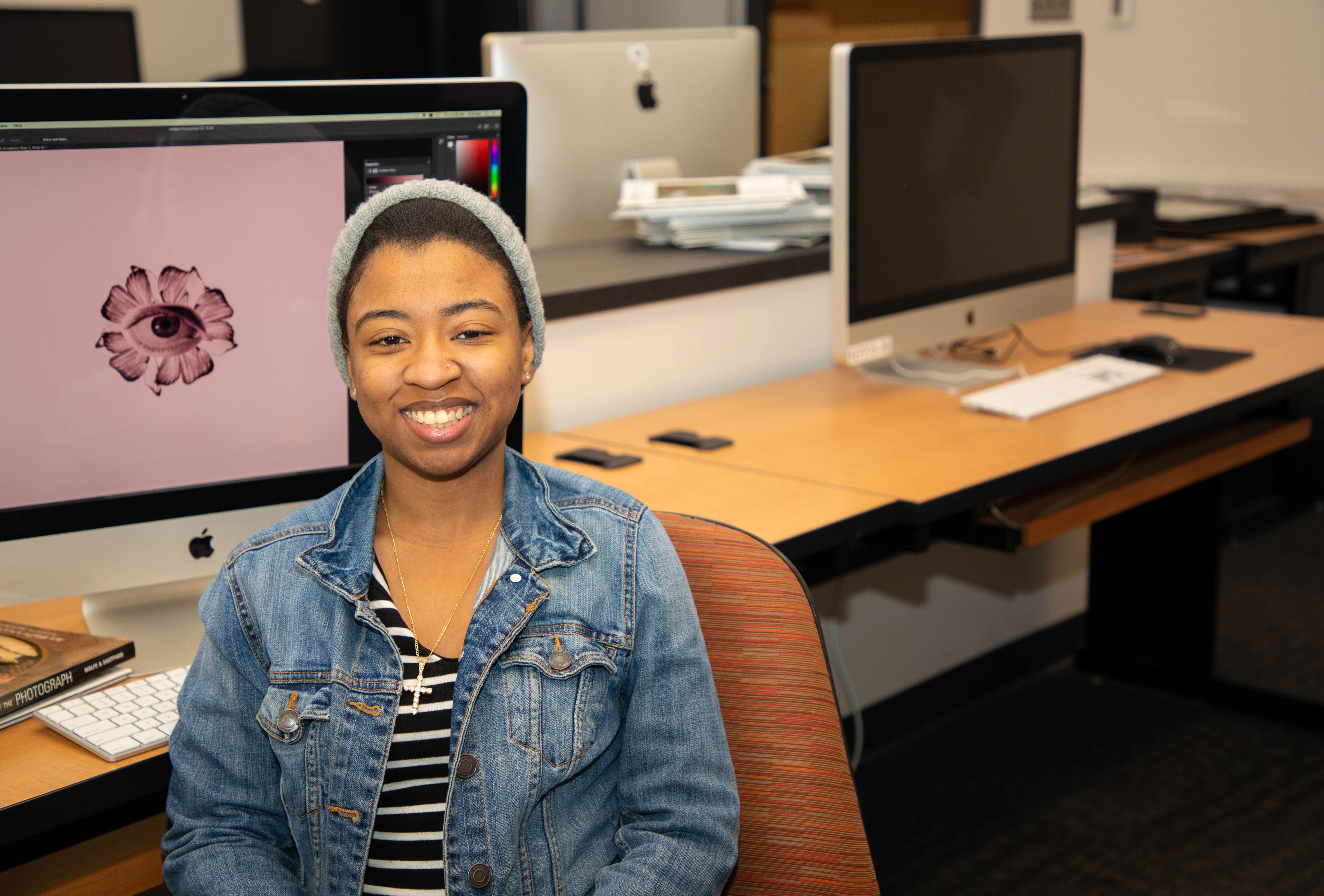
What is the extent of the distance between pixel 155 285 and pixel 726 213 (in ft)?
3.93

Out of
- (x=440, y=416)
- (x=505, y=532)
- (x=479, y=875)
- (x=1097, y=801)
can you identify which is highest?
(x=440, y=416)

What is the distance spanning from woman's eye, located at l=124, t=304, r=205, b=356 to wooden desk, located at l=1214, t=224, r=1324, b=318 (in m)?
2.45

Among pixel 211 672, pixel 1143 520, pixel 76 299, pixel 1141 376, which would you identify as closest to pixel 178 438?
pixel 76 299

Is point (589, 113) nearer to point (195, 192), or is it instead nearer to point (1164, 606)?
point (195, 192)

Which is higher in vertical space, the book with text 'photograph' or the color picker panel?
the color picker panel

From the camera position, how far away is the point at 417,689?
3.17ft

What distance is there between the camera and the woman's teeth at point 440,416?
3.17 ft

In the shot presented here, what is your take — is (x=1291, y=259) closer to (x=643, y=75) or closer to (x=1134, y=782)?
(x=1134, y=782)

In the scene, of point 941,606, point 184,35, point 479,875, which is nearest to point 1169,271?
point 941,606

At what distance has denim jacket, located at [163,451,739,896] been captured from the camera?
942 mm

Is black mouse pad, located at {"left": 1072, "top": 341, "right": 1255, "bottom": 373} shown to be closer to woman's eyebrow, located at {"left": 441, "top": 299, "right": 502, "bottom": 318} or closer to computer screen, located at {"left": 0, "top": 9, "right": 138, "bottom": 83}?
woman's eyebrow, located at {"left": 441, "top": 299, "right": 502, "bottom": 318}

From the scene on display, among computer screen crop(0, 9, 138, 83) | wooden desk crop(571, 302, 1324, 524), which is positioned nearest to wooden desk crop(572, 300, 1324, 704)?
wooden desk crop(571, 302, 1324, 524)

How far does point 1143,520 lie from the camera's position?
2.65 m

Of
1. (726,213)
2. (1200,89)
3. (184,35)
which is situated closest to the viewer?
(726,213)
